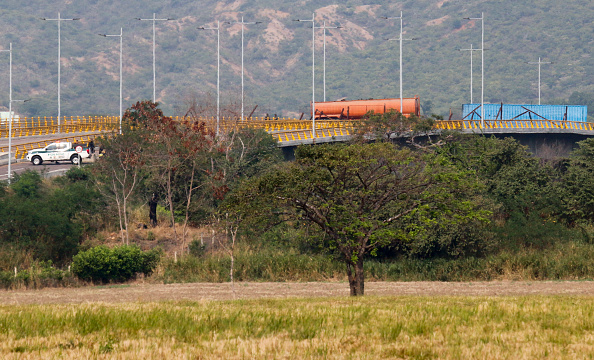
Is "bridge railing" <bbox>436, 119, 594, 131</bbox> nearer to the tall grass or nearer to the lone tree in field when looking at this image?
the tall grass

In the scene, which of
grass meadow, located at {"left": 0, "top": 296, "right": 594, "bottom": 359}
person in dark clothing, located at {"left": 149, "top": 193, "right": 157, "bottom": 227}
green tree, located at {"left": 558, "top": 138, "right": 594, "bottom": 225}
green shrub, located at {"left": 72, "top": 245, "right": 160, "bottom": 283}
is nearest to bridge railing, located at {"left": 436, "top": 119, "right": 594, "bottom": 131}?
green tree, located at {"left": 558, "top": 138, "right": 594, "bottom": 225}

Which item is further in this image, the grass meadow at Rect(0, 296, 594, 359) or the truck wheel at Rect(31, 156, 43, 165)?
the truck wheel at Rect(31, 156, 43, 165)

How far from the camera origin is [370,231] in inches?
931

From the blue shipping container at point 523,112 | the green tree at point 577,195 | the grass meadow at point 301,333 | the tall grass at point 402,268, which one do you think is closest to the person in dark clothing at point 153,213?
the tall grass at point 402,268

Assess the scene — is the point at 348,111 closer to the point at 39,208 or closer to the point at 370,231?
the point at 39,208

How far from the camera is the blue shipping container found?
84.6 m

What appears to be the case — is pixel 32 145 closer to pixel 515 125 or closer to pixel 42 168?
pixel 42 168

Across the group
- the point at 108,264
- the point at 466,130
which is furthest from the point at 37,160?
the point at 466,130

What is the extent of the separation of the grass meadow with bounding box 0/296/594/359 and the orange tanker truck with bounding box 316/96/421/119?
Result: 2641 inches

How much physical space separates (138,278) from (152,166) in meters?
9.58

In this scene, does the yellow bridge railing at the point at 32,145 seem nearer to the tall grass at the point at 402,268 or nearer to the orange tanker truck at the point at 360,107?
the orange tanker truck at the point at 360,107

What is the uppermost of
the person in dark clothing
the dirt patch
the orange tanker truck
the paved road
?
the orange tanker truck

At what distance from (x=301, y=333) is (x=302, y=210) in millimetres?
16741

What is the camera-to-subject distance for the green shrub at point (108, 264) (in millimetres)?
36562
